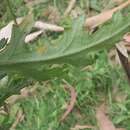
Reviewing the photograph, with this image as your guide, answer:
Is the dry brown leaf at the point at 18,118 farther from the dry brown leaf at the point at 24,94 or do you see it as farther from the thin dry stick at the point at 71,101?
the thin dry stick at the point at 71,101

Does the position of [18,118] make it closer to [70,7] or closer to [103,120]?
[103,120]

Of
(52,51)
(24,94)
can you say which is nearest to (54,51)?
(52,51)

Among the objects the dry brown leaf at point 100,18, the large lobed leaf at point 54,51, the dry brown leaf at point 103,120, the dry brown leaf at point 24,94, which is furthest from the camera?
the dry brown leaf at point 100,18

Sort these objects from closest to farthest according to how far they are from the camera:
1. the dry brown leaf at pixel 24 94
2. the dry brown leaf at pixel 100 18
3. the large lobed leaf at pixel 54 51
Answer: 1. the large lobed leaf at pixel 54 51
2. the dry brown leaf at pixel 24 94
3. the dry brown leaf at pixel 100 18

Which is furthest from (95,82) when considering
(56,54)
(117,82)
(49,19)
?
(56,54)

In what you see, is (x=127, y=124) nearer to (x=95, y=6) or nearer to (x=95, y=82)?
(x=95, y=82)

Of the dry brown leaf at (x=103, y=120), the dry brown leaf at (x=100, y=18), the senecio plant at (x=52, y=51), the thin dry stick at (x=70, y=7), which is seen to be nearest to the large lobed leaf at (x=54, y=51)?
→ the senecio plant at (x=52, y=51)

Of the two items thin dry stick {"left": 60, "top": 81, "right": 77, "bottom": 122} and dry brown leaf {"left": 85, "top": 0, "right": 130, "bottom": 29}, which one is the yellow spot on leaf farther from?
dry brown leaf {"left": 85, "top": 0, "right": 130, "bottom": 29}

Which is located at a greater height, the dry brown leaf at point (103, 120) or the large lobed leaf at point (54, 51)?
the large lobed leaf at point (54, 51)
